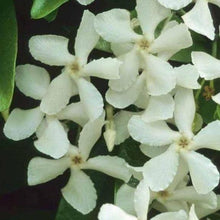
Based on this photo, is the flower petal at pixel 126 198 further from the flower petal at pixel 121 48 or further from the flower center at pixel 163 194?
the flower petal at pixel 121 48

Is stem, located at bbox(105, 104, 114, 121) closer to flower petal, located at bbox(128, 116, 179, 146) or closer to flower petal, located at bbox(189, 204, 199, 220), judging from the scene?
flower petal, located at bbox(128, 116, 179, 146)

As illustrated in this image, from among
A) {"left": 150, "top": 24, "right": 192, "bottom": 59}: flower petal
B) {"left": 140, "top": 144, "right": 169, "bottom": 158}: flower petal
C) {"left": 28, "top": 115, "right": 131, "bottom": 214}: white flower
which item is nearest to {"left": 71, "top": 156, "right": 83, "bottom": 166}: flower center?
{"left": 28, "top": 115, "right": 131, "bottom": 214}: white flower

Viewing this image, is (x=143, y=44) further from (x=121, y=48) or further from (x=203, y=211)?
(x=203, y=211)

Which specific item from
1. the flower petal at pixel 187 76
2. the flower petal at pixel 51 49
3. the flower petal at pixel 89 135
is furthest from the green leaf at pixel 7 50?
the flower petal at pixel 187 76

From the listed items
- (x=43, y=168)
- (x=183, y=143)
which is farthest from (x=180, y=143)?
(x=43, y=168)

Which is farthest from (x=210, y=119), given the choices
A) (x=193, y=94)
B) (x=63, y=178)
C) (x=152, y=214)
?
(x=63, y=178)

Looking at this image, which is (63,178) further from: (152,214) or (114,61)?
(114,61)
